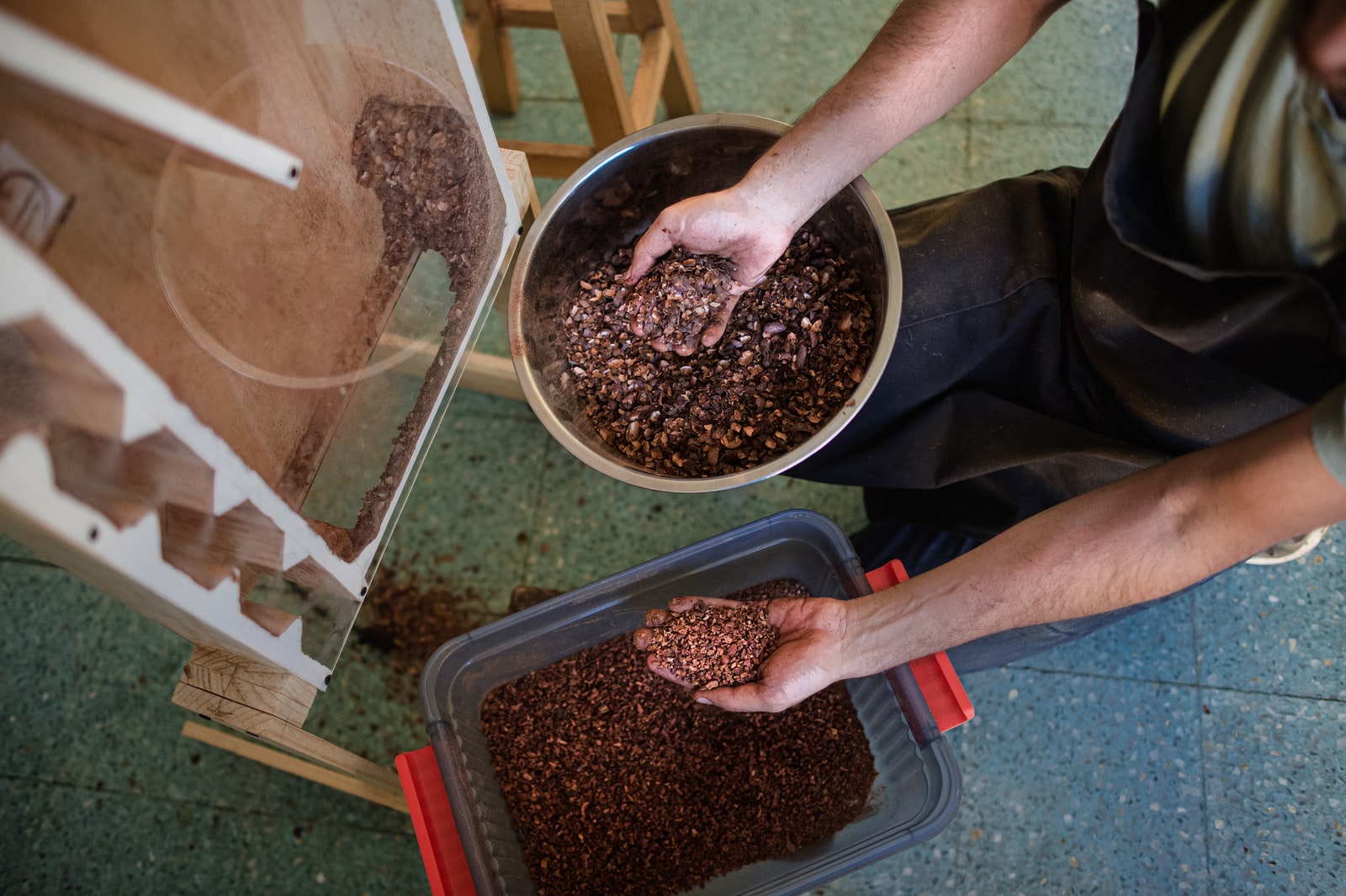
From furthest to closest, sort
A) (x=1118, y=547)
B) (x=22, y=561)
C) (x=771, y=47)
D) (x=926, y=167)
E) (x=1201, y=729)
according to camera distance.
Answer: (x=771, y=47) < (x=926, y=167) < (x=22, y=561) < (x=1201, y=729) < (x=1118, y=547)

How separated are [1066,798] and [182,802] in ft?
4.77

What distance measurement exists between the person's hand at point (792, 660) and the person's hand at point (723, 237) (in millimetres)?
353

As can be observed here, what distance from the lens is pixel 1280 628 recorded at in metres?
1.36

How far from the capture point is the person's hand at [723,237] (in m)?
0.93

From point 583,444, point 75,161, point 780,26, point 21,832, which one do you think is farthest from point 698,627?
point 780,26

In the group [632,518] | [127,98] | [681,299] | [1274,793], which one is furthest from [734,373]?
[1274,793]

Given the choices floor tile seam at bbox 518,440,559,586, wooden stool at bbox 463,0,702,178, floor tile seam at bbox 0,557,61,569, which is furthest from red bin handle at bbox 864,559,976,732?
floor tile seam at bbox 0,557,61,569

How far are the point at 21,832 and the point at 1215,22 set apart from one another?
6.54ft

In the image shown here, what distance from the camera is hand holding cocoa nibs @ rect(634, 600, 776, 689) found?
1004mm

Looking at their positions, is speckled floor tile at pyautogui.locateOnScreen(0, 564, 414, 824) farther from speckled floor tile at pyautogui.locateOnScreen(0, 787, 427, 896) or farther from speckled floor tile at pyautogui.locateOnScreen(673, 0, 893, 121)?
speckled floor tile at pyautogui.locateOnScreen(673, 0, 893, 121)

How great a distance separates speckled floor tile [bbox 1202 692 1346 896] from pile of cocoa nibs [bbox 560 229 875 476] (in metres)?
0.93

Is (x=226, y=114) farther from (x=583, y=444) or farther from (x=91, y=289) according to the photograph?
(x=583, y=444)

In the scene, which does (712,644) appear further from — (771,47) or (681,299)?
(771,47)

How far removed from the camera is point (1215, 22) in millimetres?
776
